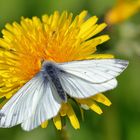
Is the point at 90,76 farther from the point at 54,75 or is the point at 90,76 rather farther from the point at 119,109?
the point at 119,109

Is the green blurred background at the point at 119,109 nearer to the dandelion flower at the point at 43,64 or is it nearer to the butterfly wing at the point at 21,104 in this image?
the dandelion flower at the point at 43,64

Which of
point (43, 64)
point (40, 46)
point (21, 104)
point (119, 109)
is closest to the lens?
point (21, 104)

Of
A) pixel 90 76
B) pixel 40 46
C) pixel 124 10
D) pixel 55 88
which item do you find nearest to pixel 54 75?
pixel 55 88

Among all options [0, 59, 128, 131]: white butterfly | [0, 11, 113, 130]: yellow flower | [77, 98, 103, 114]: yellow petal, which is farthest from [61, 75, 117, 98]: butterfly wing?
[0, 11, 113, 130]: yellow flower

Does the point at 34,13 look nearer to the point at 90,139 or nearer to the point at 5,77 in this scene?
the point at 90,139

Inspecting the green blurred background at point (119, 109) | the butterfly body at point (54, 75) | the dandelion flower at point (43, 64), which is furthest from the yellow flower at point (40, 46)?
the green blurred background at point (119, 109)

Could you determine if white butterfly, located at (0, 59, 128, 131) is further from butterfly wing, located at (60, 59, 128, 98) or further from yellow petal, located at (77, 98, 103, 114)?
yellow petal, located at (77, 98, 103, 114)

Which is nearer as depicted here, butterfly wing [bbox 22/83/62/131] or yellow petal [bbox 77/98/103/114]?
butterfly wing [bbox 22/83/62/131]

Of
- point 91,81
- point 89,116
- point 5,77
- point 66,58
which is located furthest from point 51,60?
point 89,116
